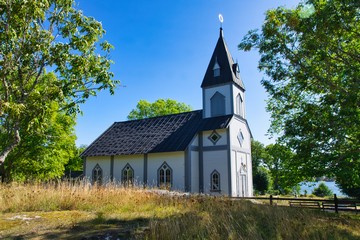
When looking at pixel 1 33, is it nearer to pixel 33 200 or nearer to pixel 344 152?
pixel 33 200

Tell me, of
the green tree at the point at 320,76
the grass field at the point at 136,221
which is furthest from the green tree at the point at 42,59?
the green tree at the point at 320,76

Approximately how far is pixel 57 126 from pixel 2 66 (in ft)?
67.8

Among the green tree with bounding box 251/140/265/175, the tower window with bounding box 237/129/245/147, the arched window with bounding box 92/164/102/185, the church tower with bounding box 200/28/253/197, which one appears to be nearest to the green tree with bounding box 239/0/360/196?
the church tower with bounding box 200/28/253/197

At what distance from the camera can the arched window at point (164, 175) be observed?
25922 millimetres

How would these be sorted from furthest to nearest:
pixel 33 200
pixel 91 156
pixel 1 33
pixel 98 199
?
pixel 91 156 < pixel 98 199 < pixel 33 200 < pixel 1 33

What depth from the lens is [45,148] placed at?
27.4 meters

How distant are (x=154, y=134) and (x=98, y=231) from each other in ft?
75.2

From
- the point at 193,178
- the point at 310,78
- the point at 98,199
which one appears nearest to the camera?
the point at 98,199

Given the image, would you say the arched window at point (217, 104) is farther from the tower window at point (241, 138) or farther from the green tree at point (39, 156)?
the green tree at point (39, 156)

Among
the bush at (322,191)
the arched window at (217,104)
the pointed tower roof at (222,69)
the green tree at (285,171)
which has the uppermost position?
the pointed tower roof at (222,69)

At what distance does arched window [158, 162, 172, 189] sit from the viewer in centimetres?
2592

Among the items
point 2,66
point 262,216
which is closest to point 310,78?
point 262,216

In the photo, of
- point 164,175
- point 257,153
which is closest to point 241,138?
point 164,175

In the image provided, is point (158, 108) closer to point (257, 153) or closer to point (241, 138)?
point (257, 153)
